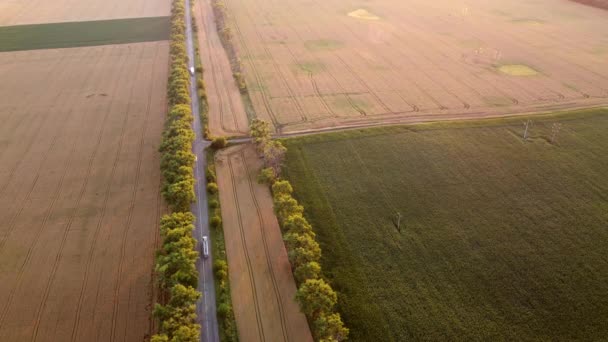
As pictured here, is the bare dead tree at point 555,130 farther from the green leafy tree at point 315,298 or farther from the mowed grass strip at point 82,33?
the mowed grass strip at point 82,33

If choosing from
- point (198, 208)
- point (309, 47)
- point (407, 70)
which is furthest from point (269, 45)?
point (198, 208)

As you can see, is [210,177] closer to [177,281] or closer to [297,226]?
[297,226]

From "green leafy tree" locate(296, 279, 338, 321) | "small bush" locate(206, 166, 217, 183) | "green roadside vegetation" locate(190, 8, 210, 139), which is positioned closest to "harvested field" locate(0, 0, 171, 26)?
"green roadside vegetation" locate(190, 8, 210, 139)

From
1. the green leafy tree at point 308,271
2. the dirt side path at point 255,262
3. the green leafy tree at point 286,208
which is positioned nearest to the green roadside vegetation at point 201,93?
the dirt side path at point 255,262

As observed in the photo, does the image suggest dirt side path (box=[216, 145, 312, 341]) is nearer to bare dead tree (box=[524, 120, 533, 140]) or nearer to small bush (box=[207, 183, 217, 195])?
small bush (box=[207, 183, 217, 195])

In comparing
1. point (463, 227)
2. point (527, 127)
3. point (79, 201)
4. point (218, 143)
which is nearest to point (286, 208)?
point (463, 227)

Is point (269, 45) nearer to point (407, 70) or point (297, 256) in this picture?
point (407, 70)
